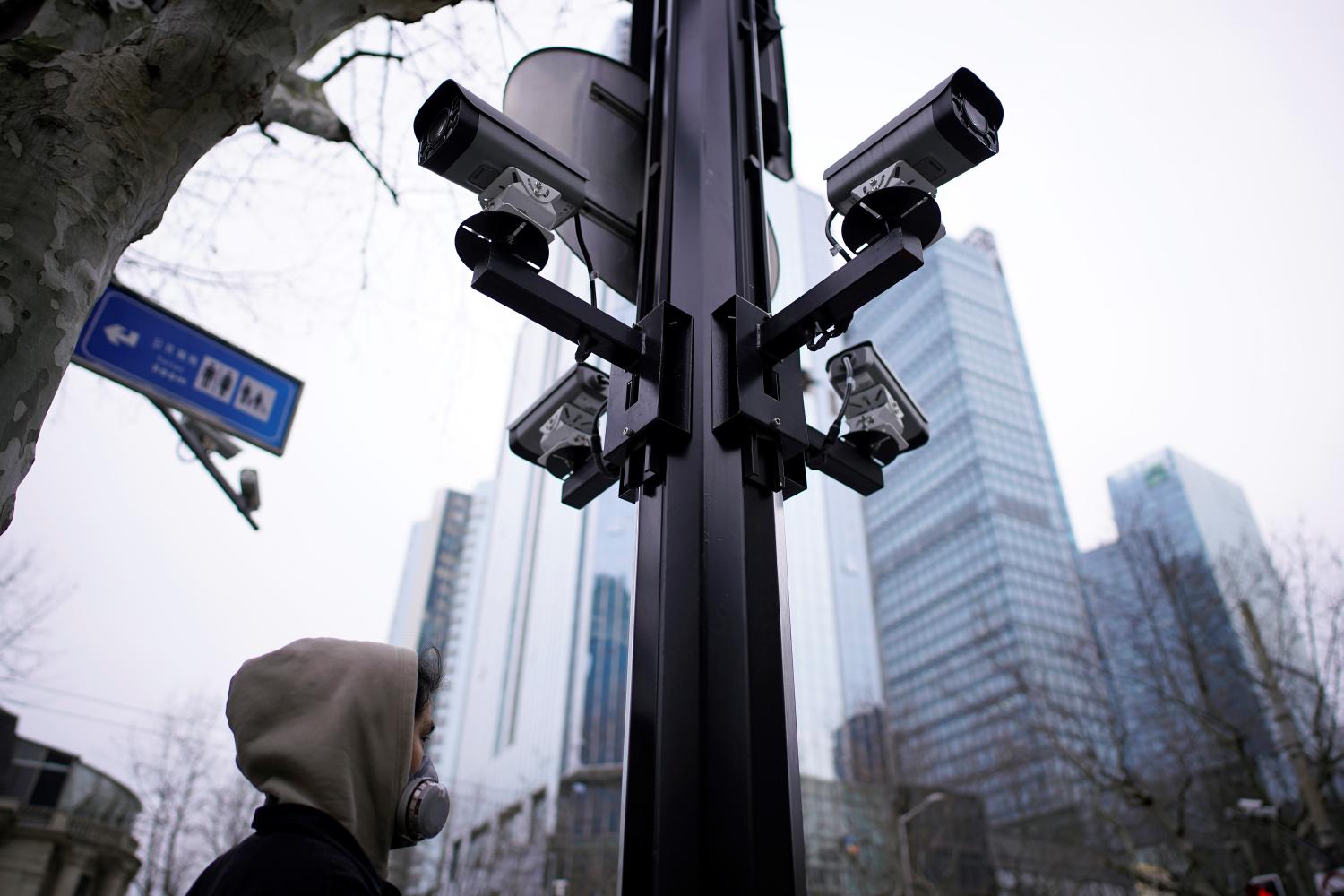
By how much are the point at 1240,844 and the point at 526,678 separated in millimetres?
67312

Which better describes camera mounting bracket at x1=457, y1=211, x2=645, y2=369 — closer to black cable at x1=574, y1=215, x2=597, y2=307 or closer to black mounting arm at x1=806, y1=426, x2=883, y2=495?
black cable at x1=574, y1=215, x2=597, y2=307

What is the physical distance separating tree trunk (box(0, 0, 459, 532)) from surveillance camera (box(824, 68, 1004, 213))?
1.93 metres

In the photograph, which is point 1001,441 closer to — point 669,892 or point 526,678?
point 526,678

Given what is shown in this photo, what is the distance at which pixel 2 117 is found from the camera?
1946 millimetres

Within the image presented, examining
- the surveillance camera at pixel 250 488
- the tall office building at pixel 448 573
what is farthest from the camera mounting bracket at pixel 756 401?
the tall office building at pixel 448 573

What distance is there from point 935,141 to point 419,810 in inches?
77.5

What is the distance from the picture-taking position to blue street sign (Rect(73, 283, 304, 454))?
3.45m

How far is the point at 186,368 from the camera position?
3668 mm

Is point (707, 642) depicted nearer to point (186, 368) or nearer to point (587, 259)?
point (587, 259)

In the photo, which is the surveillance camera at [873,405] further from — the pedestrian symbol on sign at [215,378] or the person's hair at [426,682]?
the pedestrian symbol on sign at [215,378]

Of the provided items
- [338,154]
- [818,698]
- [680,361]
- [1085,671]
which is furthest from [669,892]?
[818,698]

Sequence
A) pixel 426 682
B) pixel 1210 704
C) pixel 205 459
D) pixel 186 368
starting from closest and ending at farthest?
pixel 426 682 < pixel 186 368 < pixel 205 459 < pixel 1210 704

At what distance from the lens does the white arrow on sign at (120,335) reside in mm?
3449

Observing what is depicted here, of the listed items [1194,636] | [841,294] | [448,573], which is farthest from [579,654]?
[841,294]
